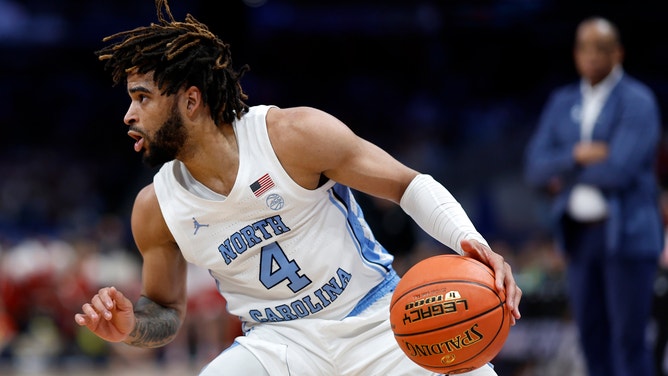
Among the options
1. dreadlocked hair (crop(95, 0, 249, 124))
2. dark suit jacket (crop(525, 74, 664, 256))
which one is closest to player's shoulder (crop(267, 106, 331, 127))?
dreadlocked hair (crop(95, 0, 249, 124))

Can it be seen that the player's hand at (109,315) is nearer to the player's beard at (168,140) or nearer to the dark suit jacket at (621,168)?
the player's beard at (168,140)

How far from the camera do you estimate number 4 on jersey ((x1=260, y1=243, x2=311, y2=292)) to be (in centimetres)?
340

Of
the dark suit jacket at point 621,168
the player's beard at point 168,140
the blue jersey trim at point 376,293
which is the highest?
the player's beard at point 168,140

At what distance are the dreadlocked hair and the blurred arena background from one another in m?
5.30

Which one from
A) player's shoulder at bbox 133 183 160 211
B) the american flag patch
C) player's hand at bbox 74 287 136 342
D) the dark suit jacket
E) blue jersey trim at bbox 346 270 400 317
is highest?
the american flag patch

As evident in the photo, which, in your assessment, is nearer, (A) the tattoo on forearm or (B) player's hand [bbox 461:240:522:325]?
(B) player's hand [bbox 461:240:522:325]

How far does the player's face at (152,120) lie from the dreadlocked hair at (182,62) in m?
0.04

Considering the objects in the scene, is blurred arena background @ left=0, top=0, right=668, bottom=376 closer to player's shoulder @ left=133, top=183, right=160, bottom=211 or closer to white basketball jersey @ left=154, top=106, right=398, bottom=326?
white basketball jersey @ left=154, top=106, right=398, bottom=326

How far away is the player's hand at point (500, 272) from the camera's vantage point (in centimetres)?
300

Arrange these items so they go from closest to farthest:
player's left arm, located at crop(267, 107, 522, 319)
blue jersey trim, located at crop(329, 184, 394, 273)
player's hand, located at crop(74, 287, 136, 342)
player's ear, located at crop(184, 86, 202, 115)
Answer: player's hand, located at crop(74, 287, 136, 342)
player's left arm, located at crop(267, 107, 522, 319)
player's ear, located at crop(184, 86, 202, 115)
blue jersey trim, located at crop(329, 184, 394, 273)

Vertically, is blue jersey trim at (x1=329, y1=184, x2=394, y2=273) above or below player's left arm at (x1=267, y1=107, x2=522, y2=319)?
below

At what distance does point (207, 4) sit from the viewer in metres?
14.1

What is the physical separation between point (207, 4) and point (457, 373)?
11791 millimetres

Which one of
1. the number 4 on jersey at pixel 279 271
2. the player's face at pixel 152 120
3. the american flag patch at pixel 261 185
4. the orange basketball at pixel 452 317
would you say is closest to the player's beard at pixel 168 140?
the player's face at pixel 152 120
